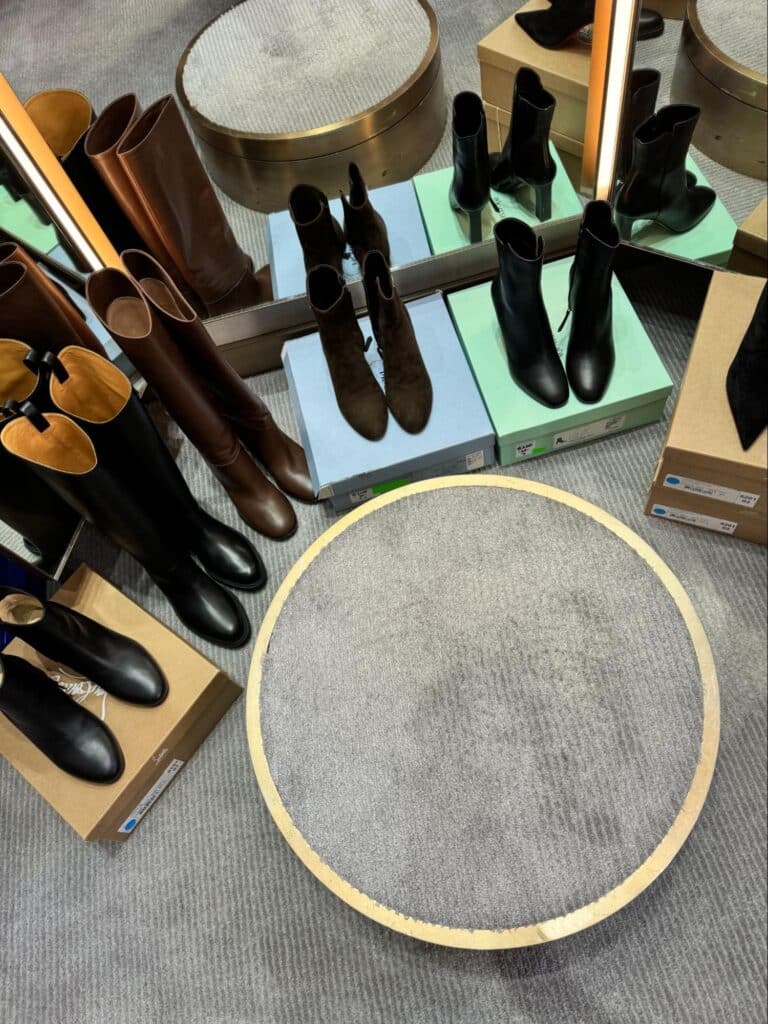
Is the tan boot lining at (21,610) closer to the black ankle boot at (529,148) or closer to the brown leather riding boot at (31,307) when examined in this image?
the brown leather riding boot at (31,307)

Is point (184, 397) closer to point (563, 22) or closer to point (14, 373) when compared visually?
point (14, 373)

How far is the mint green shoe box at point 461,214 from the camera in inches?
45.9

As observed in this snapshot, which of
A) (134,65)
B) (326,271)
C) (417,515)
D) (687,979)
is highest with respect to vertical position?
(134,65)

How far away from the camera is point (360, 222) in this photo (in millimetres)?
1077

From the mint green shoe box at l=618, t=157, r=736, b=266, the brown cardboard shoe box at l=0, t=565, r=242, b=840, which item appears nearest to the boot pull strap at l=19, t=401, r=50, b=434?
the brown cardboard shoe box at l=0, t=565, r=242, b=840

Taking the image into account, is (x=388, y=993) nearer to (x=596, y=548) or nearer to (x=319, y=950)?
(x=319, y=950)

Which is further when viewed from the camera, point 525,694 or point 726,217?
point 726,217

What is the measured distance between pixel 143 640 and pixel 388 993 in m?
0.57

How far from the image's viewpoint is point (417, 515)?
1018 mm

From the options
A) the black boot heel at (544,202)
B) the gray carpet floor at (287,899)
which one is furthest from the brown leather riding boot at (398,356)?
the black boot heel at (544,202)

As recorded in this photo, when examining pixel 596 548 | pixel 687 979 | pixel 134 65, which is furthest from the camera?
pixel 134 65

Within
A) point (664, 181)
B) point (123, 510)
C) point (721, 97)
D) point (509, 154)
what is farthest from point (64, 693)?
point (721, 97)

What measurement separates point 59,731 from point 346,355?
66 centimetres

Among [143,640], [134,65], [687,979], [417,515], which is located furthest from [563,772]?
[134,65]
